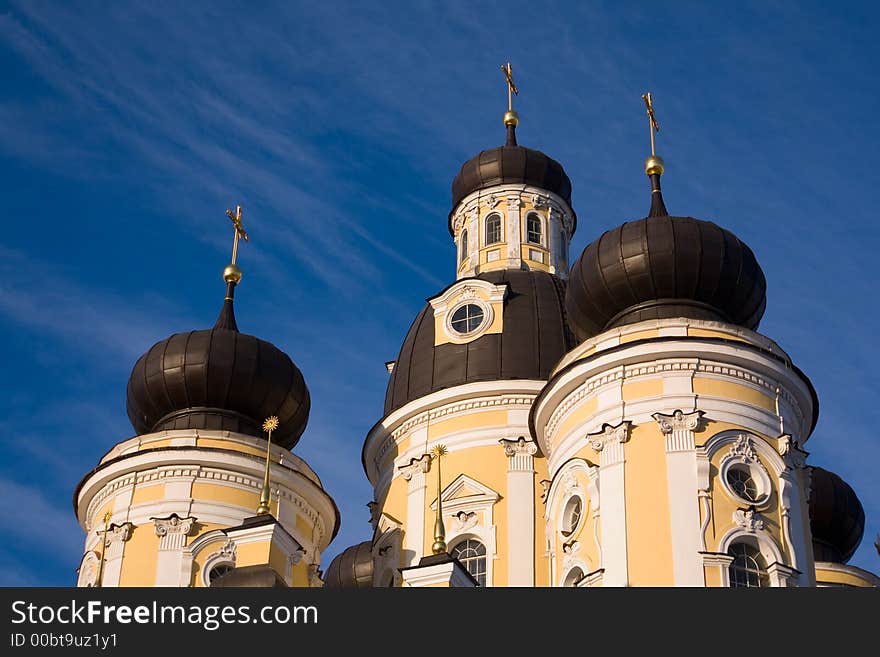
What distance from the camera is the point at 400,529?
2809 cm

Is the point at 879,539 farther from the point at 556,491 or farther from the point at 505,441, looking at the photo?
the point at 505,441

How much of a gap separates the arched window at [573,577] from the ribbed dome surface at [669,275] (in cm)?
372

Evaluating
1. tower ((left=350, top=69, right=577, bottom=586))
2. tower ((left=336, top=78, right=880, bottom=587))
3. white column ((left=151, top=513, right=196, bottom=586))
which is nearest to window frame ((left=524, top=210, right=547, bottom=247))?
tower ((left=350, top=69, right=577, bottom=586))

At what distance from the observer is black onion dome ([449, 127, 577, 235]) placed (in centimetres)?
3344

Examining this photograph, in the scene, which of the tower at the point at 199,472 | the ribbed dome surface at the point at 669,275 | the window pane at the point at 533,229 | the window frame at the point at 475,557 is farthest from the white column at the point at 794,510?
the window pane at the point at 533,229

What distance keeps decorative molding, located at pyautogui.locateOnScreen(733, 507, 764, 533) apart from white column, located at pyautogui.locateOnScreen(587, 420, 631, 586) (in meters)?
1.51

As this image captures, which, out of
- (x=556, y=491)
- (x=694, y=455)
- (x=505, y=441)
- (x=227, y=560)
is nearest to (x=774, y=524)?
(x=694, y=455)

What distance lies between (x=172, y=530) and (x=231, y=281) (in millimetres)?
6221

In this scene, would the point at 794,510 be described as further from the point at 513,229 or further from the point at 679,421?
the point at 513,229

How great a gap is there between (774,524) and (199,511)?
9.50 meters

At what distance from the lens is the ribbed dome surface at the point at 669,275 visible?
2427 centimetres

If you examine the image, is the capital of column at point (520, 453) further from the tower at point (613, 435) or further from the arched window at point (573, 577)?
the arched window at point (573, 577)

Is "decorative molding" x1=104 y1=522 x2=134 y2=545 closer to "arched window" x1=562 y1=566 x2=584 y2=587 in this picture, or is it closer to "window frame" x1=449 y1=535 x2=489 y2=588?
"window frame" x1=449 y1=535 x2=489 y2=588

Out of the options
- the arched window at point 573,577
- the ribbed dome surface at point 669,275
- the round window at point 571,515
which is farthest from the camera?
the ribbed dome surface at point 669,275
